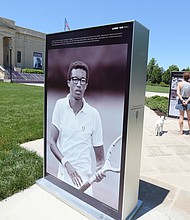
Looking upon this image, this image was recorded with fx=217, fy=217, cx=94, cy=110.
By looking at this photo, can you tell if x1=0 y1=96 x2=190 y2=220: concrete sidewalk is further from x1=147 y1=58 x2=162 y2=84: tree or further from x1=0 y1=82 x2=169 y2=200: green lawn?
x1=147 y1=58 x2=162 y2=84: tree

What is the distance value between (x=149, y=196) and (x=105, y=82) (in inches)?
70.5

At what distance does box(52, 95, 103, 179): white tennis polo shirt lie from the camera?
2.43 meters

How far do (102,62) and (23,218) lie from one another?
1.95 metres

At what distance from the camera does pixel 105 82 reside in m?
2.22

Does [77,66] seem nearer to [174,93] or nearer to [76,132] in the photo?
[76,132]

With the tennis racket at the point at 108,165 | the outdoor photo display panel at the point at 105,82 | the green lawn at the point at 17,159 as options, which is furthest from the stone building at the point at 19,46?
the tennis racket at the point at 108,165

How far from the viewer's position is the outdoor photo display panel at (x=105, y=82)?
2.07 metres

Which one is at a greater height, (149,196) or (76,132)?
(76,132)

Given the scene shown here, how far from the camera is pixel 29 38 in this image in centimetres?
4953

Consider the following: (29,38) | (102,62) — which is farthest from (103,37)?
(29,38)

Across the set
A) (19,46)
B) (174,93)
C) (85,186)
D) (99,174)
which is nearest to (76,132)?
(99,174)

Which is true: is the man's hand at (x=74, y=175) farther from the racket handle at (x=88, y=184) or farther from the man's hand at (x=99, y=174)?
the man's hand at (x=99, y=174)

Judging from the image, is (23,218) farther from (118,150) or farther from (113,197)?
(118,150)

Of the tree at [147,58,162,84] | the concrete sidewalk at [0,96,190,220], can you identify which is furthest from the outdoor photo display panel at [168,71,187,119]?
the tree at [147,58,162,84]
